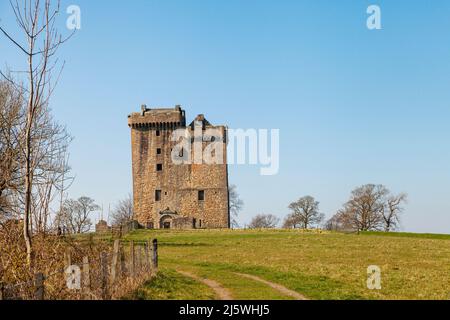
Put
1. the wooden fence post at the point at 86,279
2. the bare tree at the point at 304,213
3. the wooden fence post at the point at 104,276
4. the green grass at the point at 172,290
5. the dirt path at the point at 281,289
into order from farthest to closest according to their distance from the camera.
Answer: the bare tree at the point at 304,213, the dirt path at the point at 281,289, the green grass at the point at 172,290, the wooden fence post at the point at 104,276, the wooden fence post at the point at 86,279

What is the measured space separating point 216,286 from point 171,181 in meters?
50.3

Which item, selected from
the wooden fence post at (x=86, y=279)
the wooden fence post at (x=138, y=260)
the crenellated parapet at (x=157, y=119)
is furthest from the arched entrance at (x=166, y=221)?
the wooden fence post at (x=86, y=279)

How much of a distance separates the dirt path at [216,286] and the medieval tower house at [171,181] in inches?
1771

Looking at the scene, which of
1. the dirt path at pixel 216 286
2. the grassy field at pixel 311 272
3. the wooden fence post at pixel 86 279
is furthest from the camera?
the grassy field at pixel 311 272

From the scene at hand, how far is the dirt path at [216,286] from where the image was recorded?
14.4m

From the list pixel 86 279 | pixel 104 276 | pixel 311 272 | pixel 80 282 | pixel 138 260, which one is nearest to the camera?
pixel 86 279

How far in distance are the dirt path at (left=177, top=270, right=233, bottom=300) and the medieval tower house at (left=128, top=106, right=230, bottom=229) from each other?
45.0 meters

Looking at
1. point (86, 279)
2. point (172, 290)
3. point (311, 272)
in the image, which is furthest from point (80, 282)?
point (311, 272)

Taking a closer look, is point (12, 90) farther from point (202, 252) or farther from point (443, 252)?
point (443, 252)

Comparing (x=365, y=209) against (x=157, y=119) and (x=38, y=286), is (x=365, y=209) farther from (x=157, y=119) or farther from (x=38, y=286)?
(x=38, y=286)

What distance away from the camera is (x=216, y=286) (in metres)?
16.4

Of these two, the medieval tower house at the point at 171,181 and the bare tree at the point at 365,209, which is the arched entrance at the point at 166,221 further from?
the bare tree at the point at 365,209

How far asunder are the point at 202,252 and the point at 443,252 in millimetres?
15588
